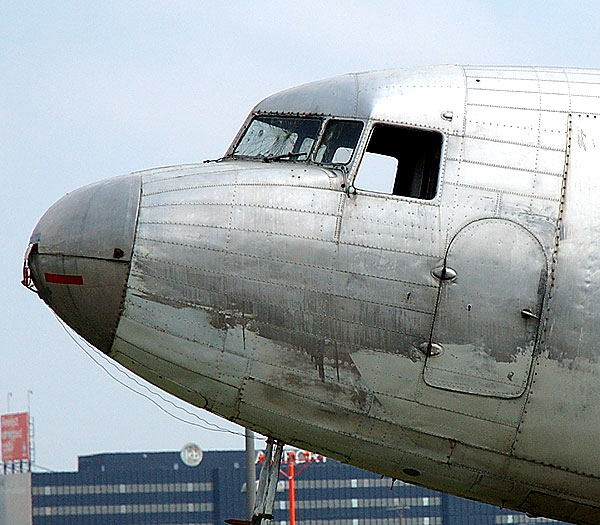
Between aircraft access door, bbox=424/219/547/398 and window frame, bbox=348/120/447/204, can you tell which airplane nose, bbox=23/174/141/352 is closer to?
window frame, bbox=348/120/447/204

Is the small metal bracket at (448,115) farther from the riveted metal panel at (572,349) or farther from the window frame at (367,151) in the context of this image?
the riveted metal panel at (572,349)

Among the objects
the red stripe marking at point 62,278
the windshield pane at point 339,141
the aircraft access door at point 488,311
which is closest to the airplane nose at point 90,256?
the red stripe marking at point 62,278

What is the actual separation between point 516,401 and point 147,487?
537 ft

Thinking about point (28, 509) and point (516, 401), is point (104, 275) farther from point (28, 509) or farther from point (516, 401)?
point (28, 509)

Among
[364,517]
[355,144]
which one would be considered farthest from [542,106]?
[364,517]

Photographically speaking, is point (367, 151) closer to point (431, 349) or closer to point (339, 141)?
point (339, 141)

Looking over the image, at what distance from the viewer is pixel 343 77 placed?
13.5 m

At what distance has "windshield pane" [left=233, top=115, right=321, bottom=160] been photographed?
13195mm

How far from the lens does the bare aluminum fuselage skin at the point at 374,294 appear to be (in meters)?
12.4

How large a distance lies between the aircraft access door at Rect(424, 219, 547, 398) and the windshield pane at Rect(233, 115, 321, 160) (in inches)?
68.3

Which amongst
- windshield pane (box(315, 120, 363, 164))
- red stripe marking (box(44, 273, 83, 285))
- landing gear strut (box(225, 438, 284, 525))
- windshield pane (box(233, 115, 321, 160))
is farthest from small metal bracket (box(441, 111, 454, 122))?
red stripe marking (box(44, 273, 83, 285))

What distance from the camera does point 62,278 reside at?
41.1 feet

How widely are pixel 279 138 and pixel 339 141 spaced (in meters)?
0.67

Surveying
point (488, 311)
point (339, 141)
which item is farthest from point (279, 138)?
point (488, 311)
